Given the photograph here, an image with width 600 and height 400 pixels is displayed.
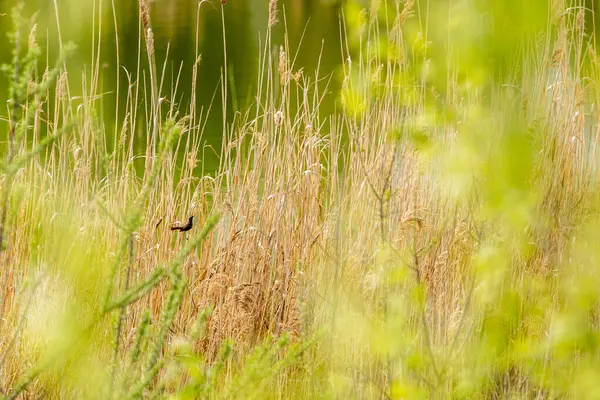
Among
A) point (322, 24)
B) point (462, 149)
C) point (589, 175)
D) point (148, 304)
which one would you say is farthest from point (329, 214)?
point (322, 24)

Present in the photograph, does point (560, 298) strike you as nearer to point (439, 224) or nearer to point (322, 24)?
point (439, 224)

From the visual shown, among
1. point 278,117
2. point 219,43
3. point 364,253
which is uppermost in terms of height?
point 219,43

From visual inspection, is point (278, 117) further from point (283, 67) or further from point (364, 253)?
point (364, 253)

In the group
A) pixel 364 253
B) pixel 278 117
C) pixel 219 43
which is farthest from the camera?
pixel 219 43

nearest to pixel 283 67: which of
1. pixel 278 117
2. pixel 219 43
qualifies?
pixel 278 117

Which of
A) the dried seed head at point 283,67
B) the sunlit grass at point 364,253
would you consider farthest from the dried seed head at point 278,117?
the dried seed head at point 283,67

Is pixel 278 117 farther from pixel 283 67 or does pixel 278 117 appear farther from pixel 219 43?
pixel 219 43

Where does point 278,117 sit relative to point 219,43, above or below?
below

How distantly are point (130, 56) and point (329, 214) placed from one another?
1014 cm

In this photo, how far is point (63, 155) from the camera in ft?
9.71

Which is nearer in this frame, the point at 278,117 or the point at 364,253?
the point at 364,253

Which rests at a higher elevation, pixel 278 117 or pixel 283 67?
pixel 283 67

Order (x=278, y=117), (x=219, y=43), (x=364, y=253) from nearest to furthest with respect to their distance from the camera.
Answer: (x=364, y=253) < (x=278, y=117) < (x=219, y=43)

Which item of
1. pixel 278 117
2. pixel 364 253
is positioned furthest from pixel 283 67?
pixel 364 253
